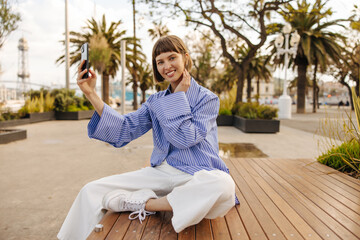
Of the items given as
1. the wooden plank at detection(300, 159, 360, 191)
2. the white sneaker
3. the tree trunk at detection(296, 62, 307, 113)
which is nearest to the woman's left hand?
the white sneaker

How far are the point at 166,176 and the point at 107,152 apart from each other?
3715mm

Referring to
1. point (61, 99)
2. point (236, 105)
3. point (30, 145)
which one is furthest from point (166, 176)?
point (61, 99)

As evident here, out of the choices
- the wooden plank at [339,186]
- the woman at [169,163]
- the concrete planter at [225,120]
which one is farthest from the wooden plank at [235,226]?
the concrete planter at [225,120]

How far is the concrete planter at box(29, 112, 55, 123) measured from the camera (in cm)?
1068

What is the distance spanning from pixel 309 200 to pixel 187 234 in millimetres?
1012

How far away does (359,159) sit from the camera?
271 cm

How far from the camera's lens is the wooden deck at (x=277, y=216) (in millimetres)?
1407

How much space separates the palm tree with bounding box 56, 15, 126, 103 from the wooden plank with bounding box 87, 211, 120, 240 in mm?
16713

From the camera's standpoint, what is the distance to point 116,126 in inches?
70.2

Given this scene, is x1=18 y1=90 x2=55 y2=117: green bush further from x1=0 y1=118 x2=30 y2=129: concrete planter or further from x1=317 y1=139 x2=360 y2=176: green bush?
x1=317 y1=139 x2=360 y2=176: green bush

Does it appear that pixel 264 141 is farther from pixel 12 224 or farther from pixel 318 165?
pixel 12 224

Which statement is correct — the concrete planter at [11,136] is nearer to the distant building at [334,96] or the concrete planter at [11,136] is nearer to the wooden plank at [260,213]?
the wooden plank at [260,213]

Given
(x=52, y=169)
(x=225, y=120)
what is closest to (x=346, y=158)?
(x=52, y=169)

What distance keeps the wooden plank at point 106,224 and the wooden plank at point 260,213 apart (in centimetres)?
73
